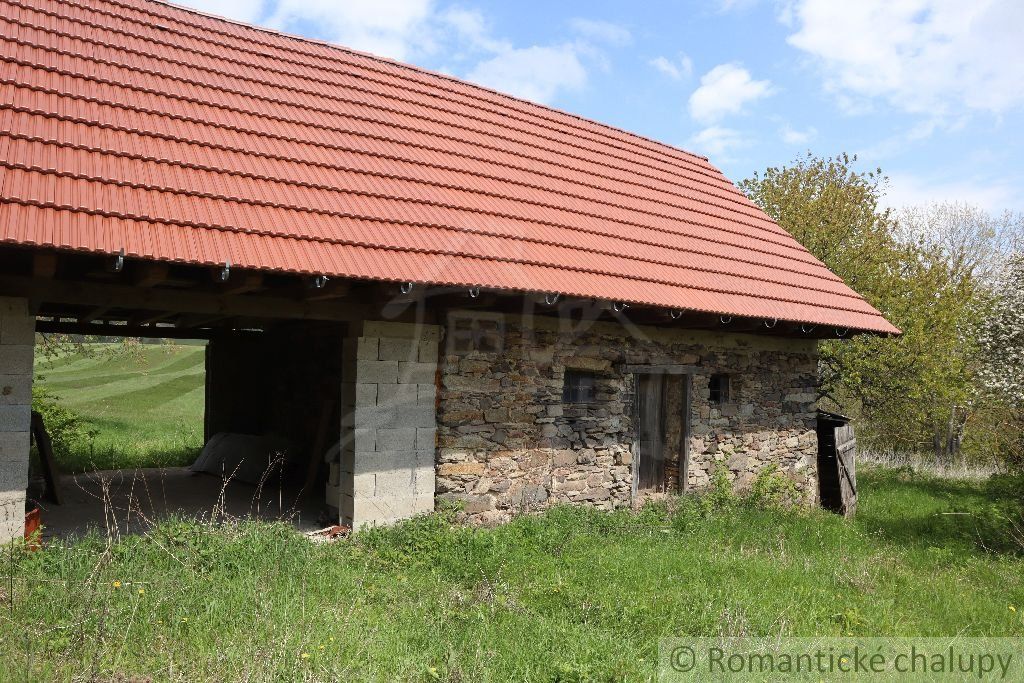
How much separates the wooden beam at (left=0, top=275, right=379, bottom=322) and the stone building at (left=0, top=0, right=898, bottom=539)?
2 centimetres

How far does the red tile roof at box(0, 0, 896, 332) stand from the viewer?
497 centimetres

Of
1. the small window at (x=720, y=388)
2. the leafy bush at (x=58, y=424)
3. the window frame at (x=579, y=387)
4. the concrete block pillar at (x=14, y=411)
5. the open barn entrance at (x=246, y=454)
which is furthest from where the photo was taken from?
the leafy bush at (x=58, y=424)

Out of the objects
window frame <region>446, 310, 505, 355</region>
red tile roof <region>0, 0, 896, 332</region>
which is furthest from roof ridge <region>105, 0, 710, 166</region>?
window frame <region>446, 310, 505, 355</region>

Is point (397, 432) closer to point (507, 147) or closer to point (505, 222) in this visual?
point (505, 222)

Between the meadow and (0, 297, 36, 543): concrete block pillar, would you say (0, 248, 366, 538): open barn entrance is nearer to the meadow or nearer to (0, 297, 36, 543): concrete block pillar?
(0, 297, 36, 543): concrete block pillar

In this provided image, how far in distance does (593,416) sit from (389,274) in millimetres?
3049

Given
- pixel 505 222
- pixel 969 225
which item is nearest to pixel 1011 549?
pixel 505 222

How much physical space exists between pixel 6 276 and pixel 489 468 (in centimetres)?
406

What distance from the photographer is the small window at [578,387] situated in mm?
7273

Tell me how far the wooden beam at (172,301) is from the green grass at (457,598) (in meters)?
1.64

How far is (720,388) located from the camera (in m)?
8.73

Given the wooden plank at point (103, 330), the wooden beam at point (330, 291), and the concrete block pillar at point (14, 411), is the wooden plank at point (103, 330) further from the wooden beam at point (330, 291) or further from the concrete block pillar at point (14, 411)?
the wooden beam at point (330, 291)

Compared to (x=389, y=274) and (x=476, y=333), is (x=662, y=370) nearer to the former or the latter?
(x=476, y=333)

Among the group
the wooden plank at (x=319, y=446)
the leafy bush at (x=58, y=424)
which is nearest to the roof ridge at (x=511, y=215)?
the wooden plank at (x=319, y=446)
